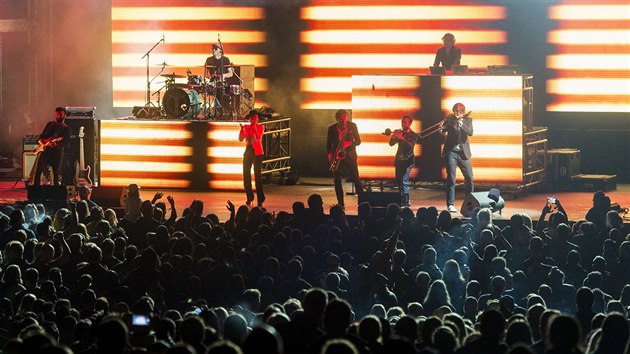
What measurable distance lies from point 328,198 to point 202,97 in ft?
12.1

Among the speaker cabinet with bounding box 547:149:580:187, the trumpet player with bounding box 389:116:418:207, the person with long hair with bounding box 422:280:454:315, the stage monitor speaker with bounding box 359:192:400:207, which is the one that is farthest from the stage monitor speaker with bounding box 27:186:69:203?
the speaker cabinet with bounding box 547:149:580:187

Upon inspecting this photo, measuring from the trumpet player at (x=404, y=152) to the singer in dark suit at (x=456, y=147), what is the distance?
2.24 ft

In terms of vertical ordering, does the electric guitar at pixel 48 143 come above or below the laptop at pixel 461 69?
below

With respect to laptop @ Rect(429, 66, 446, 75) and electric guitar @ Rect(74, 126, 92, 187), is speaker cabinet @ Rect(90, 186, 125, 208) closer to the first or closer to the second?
electric guitar @ Rect(74, 126, 92, 187)

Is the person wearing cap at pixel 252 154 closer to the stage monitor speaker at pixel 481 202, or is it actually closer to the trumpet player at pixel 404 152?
the trumpet player at pixel 404 152

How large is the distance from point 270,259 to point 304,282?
14.8 inches

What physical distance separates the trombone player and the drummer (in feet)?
14.9

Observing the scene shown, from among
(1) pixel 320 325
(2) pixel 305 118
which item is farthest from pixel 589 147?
(1) pixel 320 325

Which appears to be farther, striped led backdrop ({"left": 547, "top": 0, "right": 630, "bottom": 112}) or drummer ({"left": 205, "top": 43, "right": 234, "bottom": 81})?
drummer ({"left": 205, "top": 43, "right": 234, "bottom": 81})

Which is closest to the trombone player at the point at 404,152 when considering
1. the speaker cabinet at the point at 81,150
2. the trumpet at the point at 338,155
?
the trumpet at the point at 338,155

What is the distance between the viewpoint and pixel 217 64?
816 inches

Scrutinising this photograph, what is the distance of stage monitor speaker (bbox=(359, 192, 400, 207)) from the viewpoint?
15.0 m

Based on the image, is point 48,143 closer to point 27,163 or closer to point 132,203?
point 27,163

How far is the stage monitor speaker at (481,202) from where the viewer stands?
15.5m
